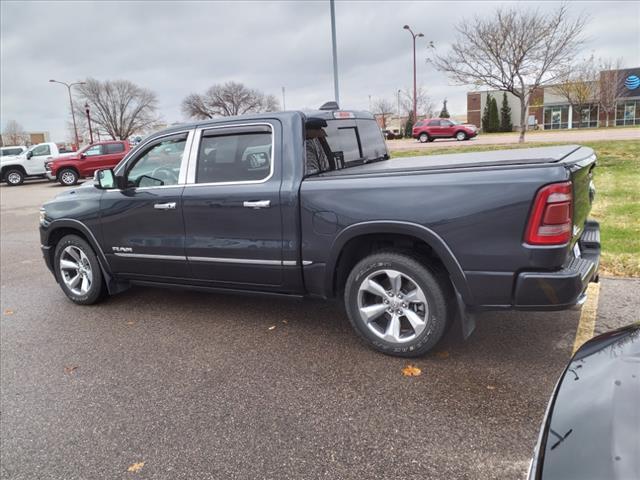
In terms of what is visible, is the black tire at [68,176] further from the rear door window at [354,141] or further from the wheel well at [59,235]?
the rear door window at [354,141]

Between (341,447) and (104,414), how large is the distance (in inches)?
61.3

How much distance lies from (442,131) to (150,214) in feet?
106

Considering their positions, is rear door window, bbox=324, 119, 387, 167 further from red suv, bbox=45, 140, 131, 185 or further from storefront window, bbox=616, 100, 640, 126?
storefront window, bbox=616, 100, 640, 126

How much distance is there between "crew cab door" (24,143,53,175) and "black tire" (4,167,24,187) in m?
0.38

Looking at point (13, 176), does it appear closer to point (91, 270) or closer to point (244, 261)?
point (91, 270)

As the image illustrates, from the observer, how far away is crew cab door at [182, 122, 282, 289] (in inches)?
162

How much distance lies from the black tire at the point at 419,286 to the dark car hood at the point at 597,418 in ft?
4.83

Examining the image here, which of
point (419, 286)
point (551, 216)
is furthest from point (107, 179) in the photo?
point (551, 216)

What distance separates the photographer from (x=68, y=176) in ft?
73.9

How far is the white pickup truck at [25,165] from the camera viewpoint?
25375 millimetres

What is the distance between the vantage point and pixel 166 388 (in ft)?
11.8

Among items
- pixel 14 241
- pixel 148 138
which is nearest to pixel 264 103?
pixel 14 241

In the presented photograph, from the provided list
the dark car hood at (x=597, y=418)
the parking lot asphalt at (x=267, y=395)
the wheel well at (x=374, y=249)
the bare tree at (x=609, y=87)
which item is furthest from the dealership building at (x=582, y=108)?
the dark car hood at (x=597, y=418)

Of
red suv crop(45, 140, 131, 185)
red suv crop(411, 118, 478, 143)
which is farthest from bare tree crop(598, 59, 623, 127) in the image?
red suv crop(45, 140, 131, 185)
